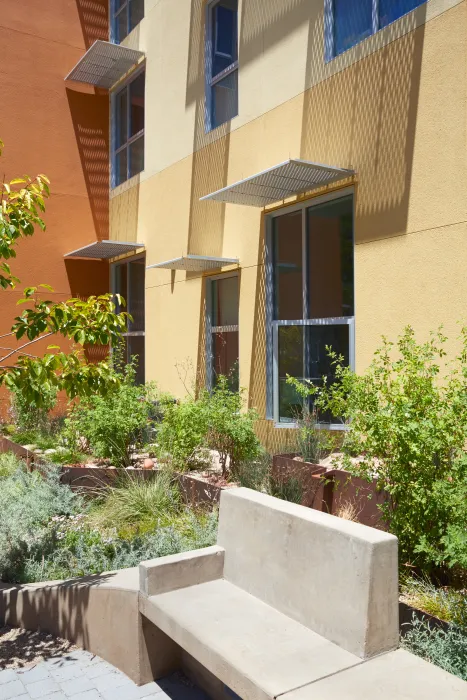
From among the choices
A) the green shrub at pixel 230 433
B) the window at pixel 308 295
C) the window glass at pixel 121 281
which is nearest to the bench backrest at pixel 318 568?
the green shrub at pixel 230 433

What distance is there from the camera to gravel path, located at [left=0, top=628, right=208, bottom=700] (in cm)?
378

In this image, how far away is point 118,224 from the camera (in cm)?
1330

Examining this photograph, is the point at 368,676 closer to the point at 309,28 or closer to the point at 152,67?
the point at 309,28

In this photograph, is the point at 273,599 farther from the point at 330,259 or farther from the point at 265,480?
the point at 330,259

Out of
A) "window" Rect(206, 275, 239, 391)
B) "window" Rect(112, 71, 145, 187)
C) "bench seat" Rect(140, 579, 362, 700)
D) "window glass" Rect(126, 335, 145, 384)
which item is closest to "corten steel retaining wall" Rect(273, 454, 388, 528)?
"bench seat" Rect(140, 579, 362, 700)

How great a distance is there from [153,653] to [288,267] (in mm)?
5393

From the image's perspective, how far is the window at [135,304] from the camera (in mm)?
12523

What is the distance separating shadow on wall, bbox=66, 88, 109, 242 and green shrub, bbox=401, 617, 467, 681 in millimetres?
11583

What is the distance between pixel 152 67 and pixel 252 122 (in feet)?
12.3

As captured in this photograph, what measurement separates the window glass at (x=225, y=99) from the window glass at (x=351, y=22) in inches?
86.8

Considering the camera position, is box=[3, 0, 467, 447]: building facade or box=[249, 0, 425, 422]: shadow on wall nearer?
box=[3, 0, 467, 447]: building facade

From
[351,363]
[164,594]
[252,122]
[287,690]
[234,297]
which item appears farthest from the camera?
[234,297]

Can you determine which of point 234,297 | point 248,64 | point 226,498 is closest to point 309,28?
point 248,64

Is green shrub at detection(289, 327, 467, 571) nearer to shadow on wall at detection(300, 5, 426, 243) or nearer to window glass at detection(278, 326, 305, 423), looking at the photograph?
shadow on wall at detection(300, 5, 426, 243)
